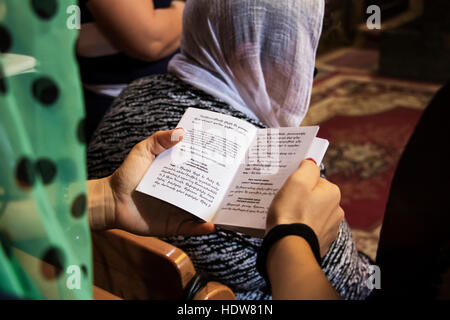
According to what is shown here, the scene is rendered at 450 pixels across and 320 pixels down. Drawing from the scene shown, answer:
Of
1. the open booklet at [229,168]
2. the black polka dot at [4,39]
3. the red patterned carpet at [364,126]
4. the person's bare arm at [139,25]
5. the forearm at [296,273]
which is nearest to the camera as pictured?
the black polka dot at [4,39]

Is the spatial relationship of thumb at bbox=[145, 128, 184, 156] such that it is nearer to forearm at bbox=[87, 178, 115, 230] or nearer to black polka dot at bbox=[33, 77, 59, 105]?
forearm at bbox=[87, 178, 115, 230]

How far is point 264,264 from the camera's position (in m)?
0.54

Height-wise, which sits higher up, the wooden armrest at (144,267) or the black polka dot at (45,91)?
the black polka dot at (45,91)

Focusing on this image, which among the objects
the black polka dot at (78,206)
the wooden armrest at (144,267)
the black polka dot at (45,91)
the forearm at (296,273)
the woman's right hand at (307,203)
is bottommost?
the wooden armrest at (144,267)

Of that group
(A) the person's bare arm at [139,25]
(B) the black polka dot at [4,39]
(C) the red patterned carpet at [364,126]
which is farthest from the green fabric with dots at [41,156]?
(C) the red patterned carpet at [364,126]

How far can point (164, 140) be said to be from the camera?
0.72 meters

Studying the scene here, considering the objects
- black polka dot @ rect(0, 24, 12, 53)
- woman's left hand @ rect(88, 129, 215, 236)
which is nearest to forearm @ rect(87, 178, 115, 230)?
woman's left hand @ rect(88, 129, 215, 236)

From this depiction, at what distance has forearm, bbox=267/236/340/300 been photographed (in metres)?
0.46

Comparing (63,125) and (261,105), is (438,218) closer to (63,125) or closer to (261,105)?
(261,105)

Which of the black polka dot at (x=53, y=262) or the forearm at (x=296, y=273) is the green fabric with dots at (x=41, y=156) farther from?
the forearm at (x=296, y=273)

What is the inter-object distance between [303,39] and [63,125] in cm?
60

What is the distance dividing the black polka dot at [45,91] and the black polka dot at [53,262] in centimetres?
13

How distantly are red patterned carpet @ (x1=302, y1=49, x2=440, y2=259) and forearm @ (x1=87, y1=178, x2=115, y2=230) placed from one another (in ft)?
2.83

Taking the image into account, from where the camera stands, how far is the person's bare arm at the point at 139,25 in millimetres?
1059
